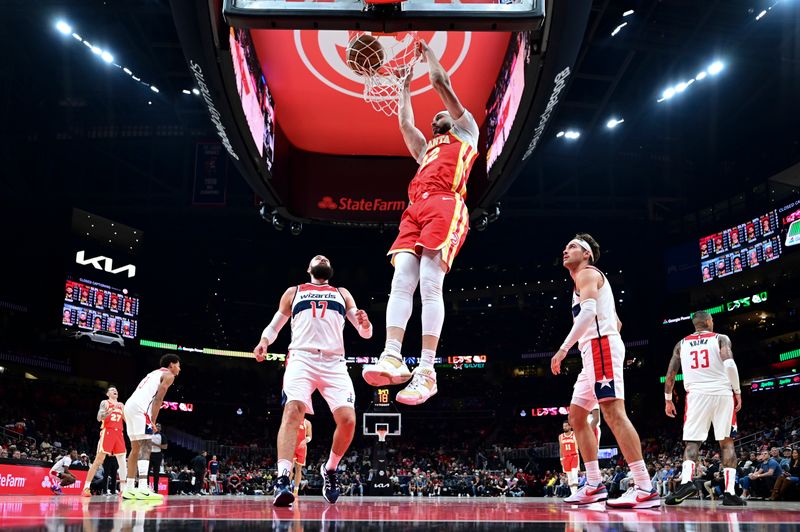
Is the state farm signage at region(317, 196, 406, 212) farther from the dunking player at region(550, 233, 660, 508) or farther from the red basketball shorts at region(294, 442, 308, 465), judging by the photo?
the red basketball shorts at region(294, 442, 308, 465)

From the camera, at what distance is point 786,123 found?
26.1 meters

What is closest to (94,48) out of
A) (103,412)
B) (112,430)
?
(103,412)

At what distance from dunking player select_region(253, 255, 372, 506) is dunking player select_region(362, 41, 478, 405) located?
1.28m

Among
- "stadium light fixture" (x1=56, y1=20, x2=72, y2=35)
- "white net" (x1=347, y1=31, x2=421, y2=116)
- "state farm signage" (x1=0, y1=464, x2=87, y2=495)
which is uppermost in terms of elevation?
"stadium light fixture" (x1=56, y1=20, x2=72, y2=35)

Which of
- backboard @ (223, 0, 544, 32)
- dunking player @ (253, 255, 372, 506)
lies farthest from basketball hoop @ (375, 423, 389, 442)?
backboard @ (223, 0, 544, 32)

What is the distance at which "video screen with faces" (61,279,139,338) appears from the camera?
1070 inches

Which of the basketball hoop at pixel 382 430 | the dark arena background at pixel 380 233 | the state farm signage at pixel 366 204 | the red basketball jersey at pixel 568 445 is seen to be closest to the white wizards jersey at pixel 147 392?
the dark arena background at pixel 380 233

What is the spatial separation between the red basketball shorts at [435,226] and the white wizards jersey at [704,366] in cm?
417

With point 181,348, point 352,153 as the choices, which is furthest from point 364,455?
point 352,153

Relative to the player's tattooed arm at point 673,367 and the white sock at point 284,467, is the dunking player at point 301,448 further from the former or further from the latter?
the white sock at point 284,467

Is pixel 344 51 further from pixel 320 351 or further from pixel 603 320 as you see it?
pixel 603 320

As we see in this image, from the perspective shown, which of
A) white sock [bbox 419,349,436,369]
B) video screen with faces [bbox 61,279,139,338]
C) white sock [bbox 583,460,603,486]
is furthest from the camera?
video screen with faces [bbox 61,279,139,338]

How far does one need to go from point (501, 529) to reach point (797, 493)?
39.8 ft

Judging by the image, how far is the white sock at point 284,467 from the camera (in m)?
5.13
